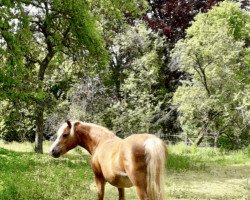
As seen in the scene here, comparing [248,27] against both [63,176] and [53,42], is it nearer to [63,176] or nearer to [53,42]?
[53,42]

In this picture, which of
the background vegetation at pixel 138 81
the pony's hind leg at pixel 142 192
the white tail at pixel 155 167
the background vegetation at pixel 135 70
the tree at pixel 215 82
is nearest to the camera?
the white tail at pixel 155 167

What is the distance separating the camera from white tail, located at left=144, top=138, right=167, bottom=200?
252 inches

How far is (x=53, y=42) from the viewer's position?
22.1 m

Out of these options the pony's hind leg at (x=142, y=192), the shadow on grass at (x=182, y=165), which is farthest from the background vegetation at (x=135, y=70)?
the pony's hind leg at (x=142, y=192)

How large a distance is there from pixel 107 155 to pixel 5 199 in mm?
2453

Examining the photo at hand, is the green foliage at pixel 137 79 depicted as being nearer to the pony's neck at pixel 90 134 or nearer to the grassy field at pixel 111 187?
the grassy field at pixel 111 187

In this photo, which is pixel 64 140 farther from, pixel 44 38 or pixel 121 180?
pixel 44 38

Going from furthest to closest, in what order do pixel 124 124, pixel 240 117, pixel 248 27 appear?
pixel 248 27 → pixel 124 124 → pixel 240 117

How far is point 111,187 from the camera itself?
493 inches

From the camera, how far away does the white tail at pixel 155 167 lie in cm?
639

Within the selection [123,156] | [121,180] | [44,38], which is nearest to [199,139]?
[44,38]

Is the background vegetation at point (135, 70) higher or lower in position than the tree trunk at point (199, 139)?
higher

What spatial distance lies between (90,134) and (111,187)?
4.32 metres

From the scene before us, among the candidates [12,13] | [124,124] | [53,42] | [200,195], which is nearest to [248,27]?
[124,124]
